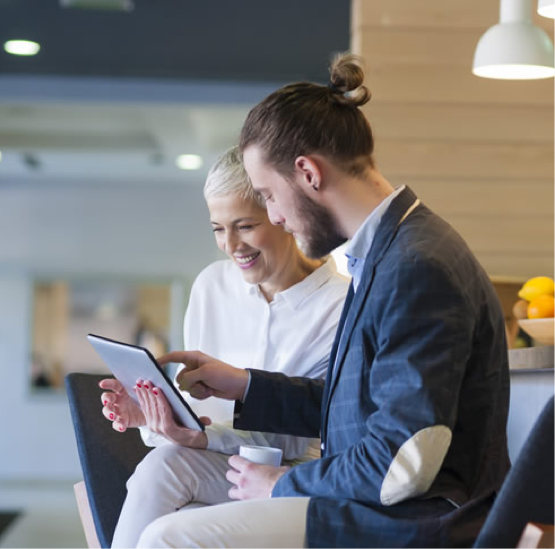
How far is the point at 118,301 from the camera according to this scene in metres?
11.0

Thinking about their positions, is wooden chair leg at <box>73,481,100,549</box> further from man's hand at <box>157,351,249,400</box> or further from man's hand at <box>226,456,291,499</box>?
man's hand at <box>226,456,291,499</box>

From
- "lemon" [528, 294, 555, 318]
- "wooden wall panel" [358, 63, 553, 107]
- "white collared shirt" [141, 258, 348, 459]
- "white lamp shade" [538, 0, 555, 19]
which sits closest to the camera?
"white collared shirt" [141, 258, 348, 459]

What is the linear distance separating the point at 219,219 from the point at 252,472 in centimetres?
79

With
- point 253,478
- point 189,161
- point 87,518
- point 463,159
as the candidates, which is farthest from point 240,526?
point 189,161

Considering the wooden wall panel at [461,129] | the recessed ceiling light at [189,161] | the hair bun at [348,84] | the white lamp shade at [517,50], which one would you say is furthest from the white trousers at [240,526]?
the recessed ceiling light at [189,161]

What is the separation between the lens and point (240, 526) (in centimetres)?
150

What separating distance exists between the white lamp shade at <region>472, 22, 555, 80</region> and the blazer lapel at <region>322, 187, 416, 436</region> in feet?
7.12

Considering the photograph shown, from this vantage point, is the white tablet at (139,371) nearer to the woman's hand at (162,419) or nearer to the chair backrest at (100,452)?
the woman's hand at (162,419)

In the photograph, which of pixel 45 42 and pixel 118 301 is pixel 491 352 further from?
pixel 118 301

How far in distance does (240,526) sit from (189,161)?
875cm

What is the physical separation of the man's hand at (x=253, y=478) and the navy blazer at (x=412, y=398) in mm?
69

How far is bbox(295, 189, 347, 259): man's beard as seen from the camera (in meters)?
1.76

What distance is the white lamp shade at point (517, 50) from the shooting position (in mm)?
3664

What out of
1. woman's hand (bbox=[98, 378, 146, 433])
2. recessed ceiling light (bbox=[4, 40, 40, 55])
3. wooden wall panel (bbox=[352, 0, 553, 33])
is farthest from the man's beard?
recessed ceiling light (bbox=[4, 40, 40, 55])
